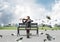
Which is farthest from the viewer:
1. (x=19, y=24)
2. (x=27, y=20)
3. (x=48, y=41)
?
(x=19, y=24)

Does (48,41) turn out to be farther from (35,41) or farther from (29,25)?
(29,25)

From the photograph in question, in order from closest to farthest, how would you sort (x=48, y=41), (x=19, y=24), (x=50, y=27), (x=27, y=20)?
(x=48, y=41) → (x=27, y=20) → (x=19, y=24) → (x=50, y=27)

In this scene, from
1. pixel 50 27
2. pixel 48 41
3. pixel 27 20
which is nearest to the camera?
pixel 48 41

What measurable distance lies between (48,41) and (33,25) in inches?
165

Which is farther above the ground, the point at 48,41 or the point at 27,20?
the point at 27,20

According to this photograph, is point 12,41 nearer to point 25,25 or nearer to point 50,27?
point 25,25

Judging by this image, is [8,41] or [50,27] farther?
[50,27]

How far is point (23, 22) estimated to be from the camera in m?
16.0

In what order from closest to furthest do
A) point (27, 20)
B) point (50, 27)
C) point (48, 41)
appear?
point (48, 41), point (27, 20), point (50, 27)

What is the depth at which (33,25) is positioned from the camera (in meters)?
17.3

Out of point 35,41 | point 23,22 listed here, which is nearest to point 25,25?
point 23,22

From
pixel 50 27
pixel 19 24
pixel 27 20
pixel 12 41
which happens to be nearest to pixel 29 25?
pixel 27 20

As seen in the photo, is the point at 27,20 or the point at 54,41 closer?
the point at 54,41

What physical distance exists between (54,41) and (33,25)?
382 centimetres
